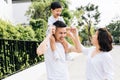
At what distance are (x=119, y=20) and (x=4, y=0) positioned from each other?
303ft

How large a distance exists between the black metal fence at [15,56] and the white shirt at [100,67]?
664 cm

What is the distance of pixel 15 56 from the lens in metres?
13.1

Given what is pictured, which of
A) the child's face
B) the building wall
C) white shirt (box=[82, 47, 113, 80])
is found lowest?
white shirt (box=[82, 47, 113, 80])

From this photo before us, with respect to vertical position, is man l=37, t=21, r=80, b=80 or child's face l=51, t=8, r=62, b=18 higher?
child's face l=51, t=8, r=62, b=18

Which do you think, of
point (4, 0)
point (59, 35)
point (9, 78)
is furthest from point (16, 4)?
point (59, 35)

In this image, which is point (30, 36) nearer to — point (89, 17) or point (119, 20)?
point (89, 17)

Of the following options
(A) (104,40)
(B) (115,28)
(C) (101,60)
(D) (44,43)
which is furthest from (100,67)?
(B) (115,28)

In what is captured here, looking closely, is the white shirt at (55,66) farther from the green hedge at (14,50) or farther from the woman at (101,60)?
the green hedge at (14,50)

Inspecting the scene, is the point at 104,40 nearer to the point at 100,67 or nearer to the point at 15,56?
the point at 100,67

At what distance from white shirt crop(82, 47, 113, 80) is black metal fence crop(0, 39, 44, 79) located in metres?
6.64

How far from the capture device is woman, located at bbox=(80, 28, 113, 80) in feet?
14.4

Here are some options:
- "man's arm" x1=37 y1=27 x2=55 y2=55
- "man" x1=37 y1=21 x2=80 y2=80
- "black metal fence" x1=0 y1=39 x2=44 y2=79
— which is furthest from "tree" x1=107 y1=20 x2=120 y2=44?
"man's arm" x1=37 y1=27 x2=55 y2=55

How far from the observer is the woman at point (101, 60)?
14.4ft

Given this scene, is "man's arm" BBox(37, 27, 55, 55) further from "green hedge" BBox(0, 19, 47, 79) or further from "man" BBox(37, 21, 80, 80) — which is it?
"green hedge" BBox(0, 19, 47, 79)
